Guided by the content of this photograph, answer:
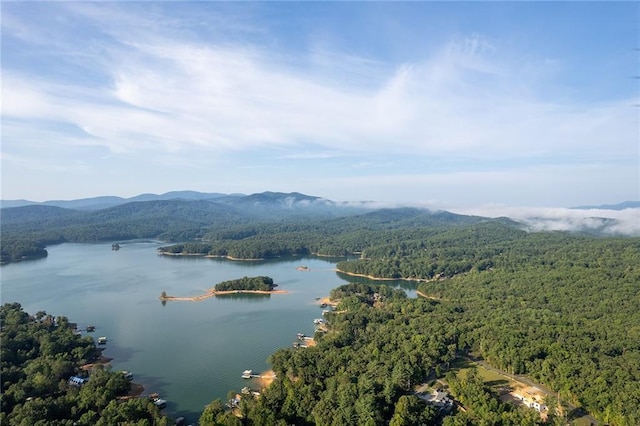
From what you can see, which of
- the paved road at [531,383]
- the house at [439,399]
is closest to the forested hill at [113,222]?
the house at [439,399]

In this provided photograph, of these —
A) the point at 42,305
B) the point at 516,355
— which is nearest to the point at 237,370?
the point at 516,355

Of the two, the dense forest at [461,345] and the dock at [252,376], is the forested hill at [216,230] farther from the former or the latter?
the dock at [252,376]

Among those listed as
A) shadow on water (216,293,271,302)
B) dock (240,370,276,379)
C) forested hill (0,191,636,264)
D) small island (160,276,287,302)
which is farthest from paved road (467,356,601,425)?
forested hill (0,191,636,264)

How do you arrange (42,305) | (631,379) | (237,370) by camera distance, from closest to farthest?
(631,379)
(237,370)
(42,305)

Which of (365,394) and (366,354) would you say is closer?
(365,394)

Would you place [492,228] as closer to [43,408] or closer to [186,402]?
[186,402]

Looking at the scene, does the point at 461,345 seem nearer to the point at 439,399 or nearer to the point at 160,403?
the point at 439,399

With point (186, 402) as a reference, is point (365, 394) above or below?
above

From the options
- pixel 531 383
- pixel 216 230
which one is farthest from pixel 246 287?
pixel 216 230
